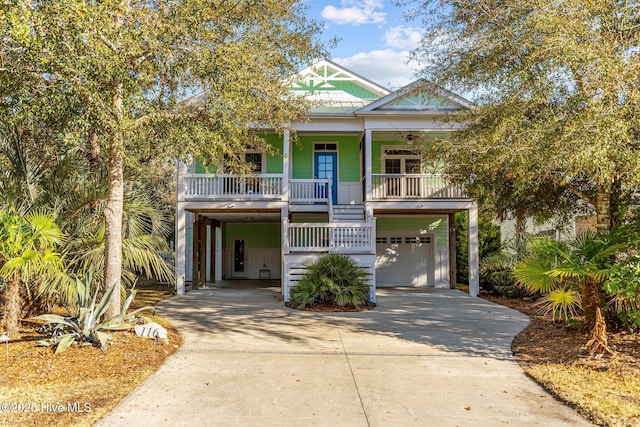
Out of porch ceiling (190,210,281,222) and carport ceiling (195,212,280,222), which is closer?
porch ceiling (190,210,281,222)

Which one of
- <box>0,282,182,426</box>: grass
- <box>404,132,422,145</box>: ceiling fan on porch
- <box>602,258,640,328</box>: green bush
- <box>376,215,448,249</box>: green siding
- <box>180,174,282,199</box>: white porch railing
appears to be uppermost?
<box>404,132,422,145</box>: ceiling fan on porch

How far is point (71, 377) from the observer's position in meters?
5.42

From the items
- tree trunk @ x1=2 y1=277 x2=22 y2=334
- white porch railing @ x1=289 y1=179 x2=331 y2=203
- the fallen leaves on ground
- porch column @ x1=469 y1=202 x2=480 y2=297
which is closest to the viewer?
the fallen leaves on ground

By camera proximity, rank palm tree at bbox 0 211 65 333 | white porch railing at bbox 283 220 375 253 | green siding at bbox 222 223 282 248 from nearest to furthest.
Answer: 1. palm tree at bbox 0 211 65 333
2. white porch railing at bbox 283 220 375 253
3. green siding at bbox 222 223 282 248

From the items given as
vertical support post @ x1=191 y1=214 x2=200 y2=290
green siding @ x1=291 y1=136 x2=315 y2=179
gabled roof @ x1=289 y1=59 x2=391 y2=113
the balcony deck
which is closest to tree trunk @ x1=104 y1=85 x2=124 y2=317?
the balcony deck

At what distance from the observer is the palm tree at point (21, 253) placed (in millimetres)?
6176

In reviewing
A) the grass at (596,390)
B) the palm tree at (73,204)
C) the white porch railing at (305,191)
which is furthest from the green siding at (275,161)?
the grass at (596,390)

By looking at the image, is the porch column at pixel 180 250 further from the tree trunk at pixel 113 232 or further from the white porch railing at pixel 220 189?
the tree trunk at pixel 113 232

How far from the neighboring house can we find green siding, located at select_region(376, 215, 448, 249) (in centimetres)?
4

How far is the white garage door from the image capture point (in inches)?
706

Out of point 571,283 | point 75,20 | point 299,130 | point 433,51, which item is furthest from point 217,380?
point 299,130

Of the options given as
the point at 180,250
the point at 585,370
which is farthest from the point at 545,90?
the point at 180,250

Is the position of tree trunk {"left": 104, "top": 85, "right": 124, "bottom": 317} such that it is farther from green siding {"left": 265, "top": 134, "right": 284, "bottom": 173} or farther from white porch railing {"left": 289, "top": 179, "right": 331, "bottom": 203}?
green siding {"left": 265, "top": 134, "right": 284, "bottom": 173}

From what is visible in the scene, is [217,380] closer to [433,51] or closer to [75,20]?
[75,20]
